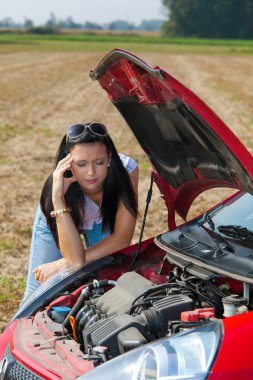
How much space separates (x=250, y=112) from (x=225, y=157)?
17.1 m

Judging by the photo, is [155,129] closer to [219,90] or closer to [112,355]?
[112,355]

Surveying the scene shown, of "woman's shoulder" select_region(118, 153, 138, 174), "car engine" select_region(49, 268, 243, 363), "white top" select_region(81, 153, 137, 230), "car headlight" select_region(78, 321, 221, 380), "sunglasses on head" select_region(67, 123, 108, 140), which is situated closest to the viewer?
"car headlight" select_region(78, 321, 221, 380)

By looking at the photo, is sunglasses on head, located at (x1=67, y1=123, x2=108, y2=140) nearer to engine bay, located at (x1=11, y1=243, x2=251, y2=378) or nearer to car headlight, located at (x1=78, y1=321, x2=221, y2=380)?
engine bay, located at (x1=11, y1=243, x2=251, y2=378)

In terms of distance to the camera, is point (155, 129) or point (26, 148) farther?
point (26, 148)

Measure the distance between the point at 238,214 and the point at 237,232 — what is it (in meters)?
0.25

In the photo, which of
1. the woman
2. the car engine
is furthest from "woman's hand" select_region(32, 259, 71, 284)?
the car engine

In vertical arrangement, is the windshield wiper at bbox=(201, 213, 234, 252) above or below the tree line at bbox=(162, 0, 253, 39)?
above

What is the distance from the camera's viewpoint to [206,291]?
3.32 metres

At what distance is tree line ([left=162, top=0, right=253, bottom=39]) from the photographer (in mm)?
136625

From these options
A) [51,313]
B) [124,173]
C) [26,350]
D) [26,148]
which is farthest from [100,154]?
[26,148]

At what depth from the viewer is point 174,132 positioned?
3.76m

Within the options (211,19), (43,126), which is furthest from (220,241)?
(211,19)

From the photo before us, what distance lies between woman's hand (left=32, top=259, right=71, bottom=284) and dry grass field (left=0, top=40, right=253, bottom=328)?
991mm

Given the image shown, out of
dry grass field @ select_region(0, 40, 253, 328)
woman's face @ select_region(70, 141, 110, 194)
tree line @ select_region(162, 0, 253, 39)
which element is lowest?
tree line @ select_region(162, 0, 253, 39)
